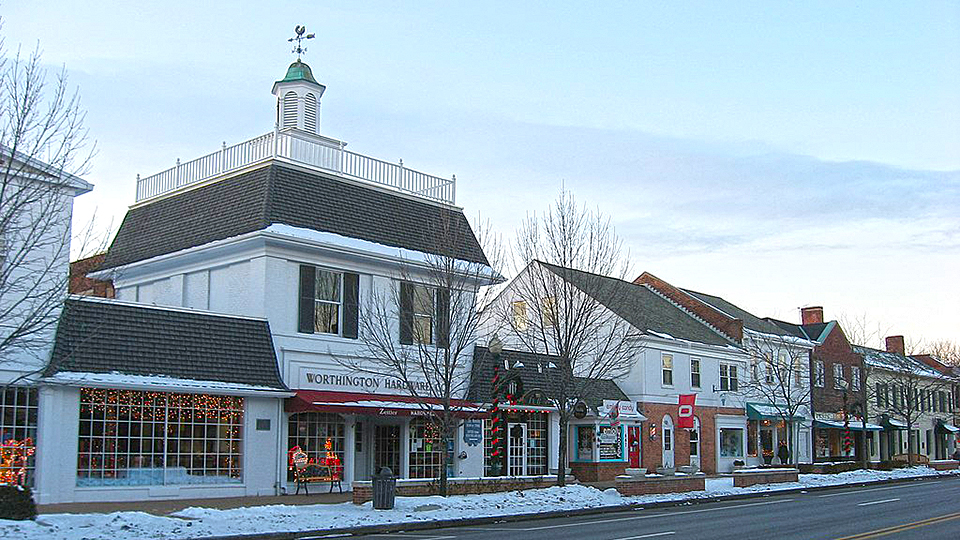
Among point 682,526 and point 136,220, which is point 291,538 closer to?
point 682,526

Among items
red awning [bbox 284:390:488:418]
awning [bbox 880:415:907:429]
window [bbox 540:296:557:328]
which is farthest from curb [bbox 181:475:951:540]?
awning [bbox 880:415:907:429]

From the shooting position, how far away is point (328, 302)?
28328mm

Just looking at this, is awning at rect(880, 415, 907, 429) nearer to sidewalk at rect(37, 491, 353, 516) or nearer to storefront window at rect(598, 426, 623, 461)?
storefront window at rect(598, 426, 623, 461)

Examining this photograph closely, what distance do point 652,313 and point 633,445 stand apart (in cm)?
772

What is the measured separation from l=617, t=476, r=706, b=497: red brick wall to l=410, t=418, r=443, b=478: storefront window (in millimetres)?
5683

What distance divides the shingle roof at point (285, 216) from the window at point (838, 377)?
107 feet

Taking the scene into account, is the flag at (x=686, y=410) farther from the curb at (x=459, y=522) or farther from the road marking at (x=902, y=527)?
the road marking at (x=902, y=527)

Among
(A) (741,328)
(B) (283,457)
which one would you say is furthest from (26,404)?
(A) (741,328)

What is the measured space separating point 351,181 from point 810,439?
3434 centimetres

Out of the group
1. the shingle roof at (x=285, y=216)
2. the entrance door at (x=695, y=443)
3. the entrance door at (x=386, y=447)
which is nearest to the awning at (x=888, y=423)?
the entrance door at (x=695, y=443)

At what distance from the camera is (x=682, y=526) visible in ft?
64.4

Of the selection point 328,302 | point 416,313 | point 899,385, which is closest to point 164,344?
point 328,302

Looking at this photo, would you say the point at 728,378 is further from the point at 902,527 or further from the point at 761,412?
the point at 902,527

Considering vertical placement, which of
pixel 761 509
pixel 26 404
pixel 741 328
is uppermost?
pixel 741 328
